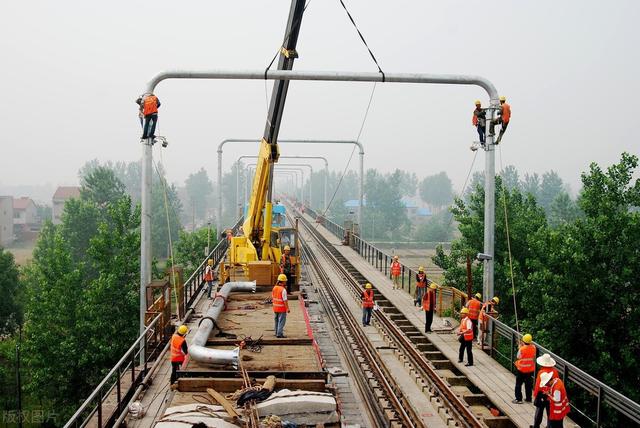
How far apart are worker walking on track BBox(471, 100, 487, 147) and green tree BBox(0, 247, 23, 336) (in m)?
32.9

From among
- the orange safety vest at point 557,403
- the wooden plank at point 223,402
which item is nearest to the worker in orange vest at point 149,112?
the wooden plank at point 223,402

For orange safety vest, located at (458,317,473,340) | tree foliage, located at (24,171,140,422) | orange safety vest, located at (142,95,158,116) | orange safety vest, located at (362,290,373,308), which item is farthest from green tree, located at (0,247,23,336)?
orange safety vest, located at (458,317,473,340)

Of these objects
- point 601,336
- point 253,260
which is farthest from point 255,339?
point 601,336

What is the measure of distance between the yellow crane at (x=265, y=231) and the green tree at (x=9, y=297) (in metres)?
22.5

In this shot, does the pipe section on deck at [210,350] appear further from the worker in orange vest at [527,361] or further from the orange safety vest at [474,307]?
the orange safety vest at [474,307]

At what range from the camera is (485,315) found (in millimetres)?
14367

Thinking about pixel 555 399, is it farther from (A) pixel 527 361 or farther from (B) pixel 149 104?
(B) pixel 149 104

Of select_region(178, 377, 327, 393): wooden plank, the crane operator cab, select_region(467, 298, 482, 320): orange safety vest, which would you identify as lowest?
select_region(178, 377, 327, 393): wooden plank

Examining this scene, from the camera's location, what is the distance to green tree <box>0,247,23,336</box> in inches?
1345

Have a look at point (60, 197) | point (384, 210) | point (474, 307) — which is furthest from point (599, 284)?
point (60, 197)

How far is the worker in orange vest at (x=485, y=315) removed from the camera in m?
14.1

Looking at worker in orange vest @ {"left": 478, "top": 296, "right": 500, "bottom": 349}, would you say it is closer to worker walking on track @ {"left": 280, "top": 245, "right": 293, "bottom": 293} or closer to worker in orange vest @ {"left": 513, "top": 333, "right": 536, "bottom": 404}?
worker in orange vest @ {"left": 513, "top": 333, "right": 536, "bottom": 404}

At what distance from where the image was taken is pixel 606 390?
29.5ft

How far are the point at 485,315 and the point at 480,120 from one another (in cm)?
534
